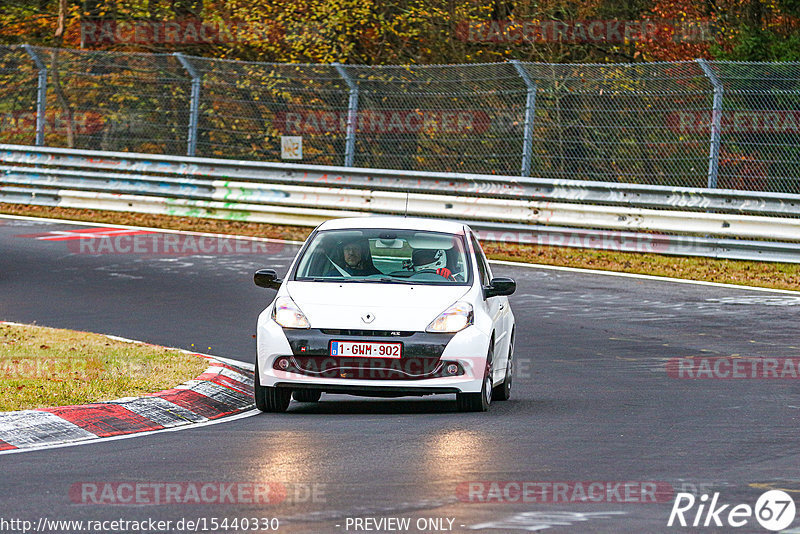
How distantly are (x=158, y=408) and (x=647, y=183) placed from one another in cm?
1349

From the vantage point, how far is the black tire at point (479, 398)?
33.3 ft

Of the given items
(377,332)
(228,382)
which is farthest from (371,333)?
(228,382)

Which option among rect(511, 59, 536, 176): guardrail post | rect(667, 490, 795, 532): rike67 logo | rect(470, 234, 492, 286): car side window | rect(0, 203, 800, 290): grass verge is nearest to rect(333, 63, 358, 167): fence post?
rect(0, 203, 800, 290): grass verge

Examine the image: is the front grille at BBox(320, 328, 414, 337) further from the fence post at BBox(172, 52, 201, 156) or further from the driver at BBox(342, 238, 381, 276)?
the fence post at BBox(172, 52, 201, 156)

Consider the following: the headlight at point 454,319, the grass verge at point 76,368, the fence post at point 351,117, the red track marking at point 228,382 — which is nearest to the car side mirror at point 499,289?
the headlight at point 454,319

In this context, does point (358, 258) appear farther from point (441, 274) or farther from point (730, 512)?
point (730, 512)

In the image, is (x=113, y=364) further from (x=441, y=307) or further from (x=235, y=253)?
(x=235, y=253)

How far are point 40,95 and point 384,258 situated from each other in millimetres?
16920

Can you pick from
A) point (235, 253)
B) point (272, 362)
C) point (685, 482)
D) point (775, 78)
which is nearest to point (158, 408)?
point (272, 362)

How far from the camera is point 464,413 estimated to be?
1022 centimetres

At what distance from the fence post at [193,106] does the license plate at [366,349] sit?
15.9 m

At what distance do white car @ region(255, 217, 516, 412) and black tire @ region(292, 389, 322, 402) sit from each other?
11mm

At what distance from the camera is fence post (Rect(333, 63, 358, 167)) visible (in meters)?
23.6

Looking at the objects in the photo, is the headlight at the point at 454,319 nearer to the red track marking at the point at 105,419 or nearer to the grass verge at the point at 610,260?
the red track marking at the point at 105,419
